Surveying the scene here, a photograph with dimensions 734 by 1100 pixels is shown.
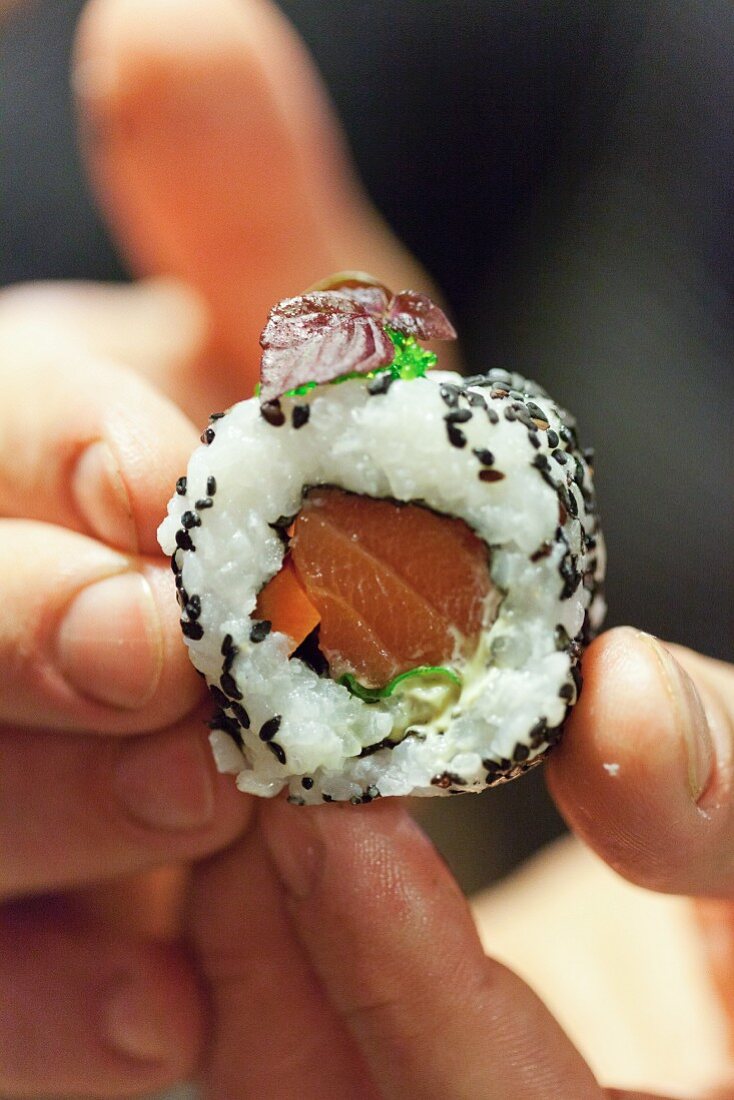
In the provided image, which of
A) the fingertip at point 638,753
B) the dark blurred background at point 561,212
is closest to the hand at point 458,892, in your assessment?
the fingertip at point 638,753

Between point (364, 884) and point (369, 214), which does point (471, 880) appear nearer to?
point (364, 884)

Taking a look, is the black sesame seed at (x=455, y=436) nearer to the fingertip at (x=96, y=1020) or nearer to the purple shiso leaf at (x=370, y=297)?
the purple shiso leaf at (x=370, y=297)

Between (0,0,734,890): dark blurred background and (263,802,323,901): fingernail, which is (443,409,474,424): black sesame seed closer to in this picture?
(263,802,323,901): fingernail

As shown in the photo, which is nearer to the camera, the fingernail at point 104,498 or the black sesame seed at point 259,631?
the black sesame seed at point 259,631

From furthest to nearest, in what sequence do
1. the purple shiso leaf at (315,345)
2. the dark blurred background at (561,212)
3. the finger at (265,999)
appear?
the dark blurred background at (561,212) < the finger at (265,999) < the purple shiso leaf at (315,345)

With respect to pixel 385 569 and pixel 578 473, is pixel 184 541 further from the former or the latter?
pixel 578 473

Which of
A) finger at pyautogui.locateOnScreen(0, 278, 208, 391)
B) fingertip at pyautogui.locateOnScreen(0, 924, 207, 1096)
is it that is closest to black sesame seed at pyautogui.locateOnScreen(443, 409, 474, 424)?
fingertip at pyautogui.locateOnScreen(0, 924, 207, 1096)
